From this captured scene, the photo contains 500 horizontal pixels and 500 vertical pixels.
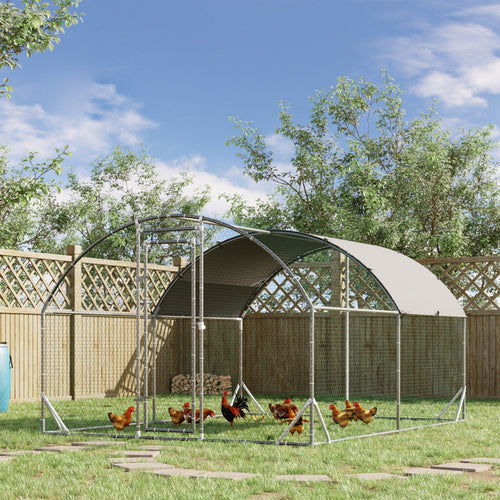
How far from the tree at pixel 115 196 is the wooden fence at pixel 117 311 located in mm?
7086

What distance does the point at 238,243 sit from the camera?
883 centimetres

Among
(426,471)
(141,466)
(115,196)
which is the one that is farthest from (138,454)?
(115,196)

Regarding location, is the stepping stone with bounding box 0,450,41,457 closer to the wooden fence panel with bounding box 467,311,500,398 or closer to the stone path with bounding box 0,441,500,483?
the stone path with bounding box 0,441,500,483

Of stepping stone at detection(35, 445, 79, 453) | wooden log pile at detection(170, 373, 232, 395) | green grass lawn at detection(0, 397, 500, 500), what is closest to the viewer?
green grass lawn at detection(0, 397, 500, 500)

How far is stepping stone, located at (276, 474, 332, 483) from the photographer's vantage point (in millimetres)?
5039

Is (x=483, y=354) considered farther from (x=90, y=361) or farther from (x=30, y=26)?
(x=30, y=26)

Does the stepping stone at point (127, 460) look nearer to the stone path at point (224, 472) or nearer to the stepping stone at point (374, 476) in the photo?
the stone path at point (224, 472)

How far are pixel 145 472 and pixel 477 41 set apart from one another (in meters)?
12.1

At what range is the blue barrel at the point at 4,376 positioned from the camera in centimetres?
975

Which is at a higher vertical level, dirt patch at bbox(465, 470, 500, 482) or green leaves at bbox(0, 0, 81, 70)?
green leaves at bbox(0, 0, 81, 70)

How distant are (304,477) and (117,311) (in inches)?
286

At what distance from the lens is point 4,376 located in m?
9.82

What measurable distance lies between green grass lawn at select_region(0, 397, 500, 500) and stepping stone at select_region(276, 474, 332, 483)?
5 centimetres

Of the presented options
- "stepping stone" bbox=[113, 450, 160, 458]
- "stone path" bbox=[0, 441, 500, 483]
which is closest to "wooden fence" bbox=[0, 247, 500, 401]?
"stone path" bbox=[0, 441, 500, 483]
